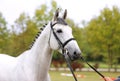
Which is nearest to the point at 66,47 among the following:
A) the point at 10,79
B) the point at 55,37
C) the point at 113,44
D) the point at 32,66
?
the point at 55,37

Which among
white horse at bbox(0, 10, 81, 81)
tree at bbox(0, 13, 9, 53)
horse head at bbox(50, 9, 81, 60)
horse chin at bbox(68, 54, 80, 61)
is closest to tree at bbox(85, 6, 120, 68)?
tree at bbox(0, 13, 9, 53)

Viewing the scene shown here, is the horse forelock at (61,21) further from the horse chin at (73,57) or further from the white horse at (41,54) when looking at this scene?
the horse chin at (73,57)

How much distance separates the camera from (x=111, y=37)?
150ft

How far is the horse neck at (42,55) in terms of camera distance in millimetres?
6090

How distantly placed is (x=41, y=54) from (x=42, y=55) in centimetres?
3

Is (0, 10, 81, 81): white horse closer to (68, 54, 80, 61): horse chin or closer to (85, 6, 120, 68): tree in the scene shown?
(68, 54, 80, 61): horse chin

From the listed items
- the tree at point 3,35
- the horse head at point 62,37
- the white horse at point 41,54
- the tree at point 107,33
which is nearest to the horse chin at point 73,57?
the horse head at point 62,37

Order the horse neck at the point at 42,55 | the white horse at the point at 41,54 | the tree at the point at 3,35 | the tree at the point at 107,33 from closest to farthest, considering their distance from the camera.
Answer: the white horse at the point at 41,54 → the horse neck at the point at 42,55 → the tree at the point at 3,35 → the tree at the point at 107,33

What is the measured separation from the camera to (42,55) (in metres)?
6.15

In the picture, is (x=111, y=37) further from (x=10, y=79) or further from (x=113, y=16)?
(x=10, y=79)

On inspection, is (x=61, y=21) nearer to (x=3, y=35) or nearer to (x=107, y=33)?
(x=107, y=33)

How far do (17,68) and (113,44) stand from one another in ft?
131

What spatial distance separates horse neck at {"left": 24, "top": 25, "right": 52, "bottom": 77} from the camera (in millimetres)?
6090

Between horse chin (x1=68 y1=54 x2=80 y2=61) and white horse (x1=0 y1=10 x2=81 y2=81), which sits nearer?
horse chin (x1=68 y1=54 x2=80 y2=61)
